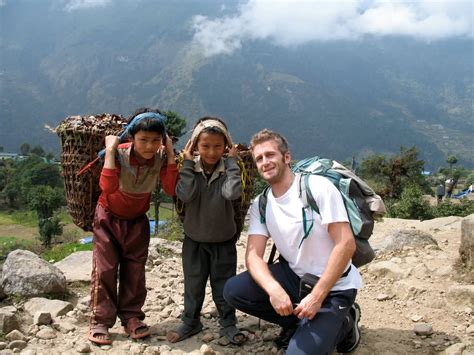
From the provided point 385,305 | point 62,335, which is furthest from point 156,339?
point 385,305

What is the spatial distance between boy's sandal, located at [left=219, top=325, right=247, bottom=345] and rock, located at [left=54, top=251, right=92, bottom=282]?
2312mm

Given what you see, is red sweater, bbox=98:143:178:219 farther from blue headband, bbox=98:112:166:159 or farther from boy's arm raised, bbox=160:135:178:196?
blue headband, bbox=98:112:166:159

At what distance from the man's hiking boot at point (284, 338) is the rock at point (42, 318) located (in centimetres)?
200

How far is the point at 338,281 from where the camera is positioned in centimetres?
328

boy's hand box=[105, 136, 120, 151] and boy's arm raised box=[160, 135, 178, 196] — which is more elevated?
boy's hand box=[105, 136, 120, 151]

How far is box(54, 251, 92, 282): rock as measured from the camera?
222 inches

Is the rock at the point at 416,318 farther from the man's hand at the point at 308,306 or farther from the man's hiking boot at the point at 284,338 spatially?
the man's hand at the point at 308,306

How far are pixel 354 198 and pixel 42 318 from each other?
2.85 metres

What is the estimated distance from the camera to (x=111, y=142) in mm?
3629

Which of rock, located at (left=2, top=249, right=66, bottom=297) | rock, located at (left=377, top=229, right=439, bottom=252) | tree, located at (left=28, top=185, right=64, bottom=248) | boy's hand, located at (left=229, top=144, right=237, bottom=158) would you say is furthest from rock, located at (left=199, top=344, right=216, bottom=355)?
tree, located at (left=28, top=185, right=64, bottom=248)

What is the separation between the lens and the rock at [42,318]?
4121 mm

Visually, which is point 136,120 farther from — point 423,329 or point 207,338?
point 423,329

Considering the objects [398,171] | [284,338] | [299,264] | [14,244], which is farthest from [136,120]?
[14,244]

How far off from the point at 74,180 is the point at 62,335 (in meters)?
1.32
